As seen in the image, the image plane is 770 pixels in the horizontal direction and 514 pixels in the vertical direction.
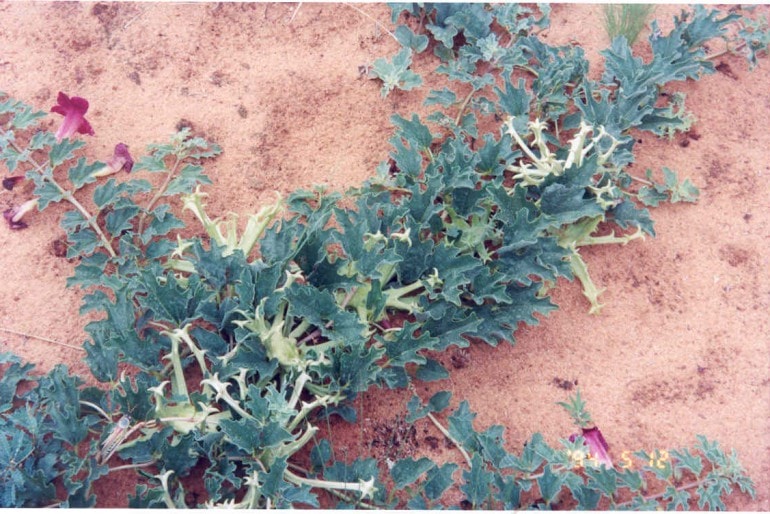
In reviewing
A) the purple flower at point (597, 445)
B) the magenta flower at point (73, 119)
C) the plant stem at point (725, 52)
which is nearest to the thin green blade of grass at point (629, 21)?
the plant stem at point (725, 52)

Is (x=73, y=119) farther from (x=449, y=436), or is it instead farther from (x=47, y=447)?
(x=449, y=436)

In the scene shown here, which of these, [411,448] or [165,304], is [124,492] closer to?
[165,304]

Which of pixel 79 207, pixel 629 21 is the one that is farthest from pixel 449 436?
pixel 629 21

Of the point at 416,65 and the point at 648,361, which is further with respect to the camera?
the point at 416,65

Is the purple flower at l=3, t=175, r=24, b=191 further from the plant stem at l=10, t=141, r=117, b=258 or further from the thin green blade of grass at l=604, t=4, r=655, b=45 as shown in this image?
the thin green blade of grass at l=604, t=4, r=655, b=45

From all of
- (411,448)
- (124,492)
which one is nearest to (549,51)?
(411,448)

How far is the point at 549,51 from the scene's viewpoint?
345 cm

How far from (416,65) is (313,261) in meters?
1.51

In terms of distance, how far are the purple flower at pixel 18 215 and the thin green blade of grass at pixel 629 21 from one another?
292cm

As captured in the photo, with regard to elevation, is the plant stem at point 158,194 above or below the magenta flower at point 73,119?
below

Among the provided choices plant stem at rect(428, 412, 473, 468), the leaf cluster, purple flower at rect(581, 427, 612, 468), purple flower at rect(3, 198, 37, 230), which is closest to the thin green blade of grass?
purple flower at rect(581, 427, 612, 468)

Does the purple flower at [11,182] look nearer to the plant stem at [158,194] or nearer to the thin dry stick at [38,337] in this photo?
the plant stem at [158,194]

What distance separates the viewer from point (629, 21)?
11.9 feet

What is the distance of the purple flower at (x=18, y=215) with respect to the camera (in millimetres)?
3047
